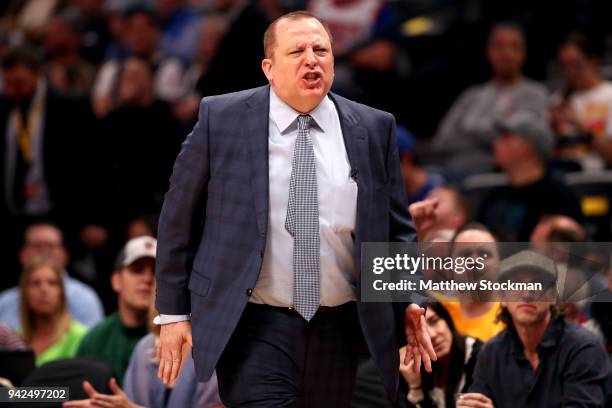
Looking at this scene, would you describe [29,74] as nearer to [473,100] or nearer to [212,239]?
[473,100]

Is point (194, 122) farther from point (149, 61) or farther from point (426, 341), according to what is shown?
point (426, 341)

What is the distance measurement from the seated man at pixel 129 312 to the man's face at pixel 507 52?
12.8 feet

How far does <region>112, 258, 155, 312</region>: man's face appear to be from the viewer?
684 cm

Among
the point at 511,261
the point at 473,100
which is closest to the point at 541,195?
the point at 473,100

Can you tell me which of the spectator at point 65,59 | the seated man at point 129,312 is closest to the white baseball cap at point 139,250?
the seated man at point 129,312

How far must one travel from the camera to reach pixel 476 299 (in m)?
5.07

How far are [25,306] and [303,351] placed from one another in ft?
12.0

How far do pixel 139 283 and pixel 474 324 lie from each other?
1939 millimetres

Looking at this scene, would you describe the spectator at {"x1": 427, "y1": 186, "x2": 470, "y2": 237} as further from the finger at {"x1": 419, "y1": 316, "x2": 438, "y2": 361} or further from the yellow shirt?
the finger at {"x1": 419, "y1": 316, "x2": 438, "y2": 361}

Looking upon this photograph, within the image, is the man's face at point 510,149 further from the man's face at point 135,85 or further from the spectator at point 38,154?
the spectator at point 38,154

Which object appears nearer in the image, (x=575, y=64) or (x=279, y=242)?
(x=279, y=242)

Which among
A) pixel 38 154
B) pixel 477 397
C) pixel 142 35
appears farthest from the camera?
pixel 142 35

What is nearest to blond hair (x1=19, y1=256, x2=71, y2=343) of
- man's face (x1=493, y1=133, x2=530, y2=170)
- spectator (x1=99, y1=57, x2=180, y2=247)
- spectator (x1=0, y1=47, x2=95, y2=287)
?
spectator (x1=99, y1=57, x2=180, y2=247)

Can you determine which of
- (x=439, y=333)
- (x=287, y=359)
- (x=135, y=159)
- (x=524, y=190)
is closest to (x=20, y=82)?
(x=135, y=159)
